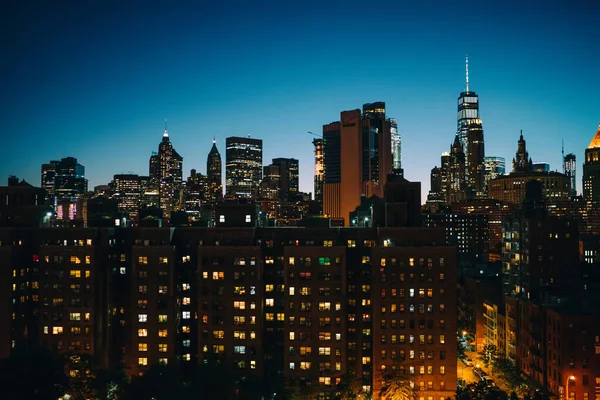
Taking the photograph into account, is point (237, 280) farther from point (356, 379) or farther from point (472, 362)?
point (472, 362)

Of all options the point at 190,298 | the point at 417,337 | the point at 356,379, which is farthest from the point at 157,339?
the point at 417,337

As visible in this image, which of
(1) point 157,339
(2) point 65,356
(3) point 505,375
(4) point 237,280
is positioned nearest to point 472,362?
(3) point 505,375

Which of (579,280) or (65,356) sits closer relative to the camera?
(65,356)

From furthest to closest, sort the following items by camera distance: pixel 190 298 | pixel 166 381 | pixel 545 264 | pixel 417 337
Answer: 1. pixel 545 264
2. pixel 190 298
3. pixel 417 337
4. pixel 166 381

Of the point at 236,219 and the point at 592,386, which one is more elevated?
the point at 236,219

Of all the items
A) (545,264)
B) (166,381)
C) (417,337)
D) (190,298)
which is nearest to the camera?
(166,381)

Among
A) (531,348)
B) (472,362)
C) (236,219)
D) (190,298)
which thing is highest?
(236,219)
